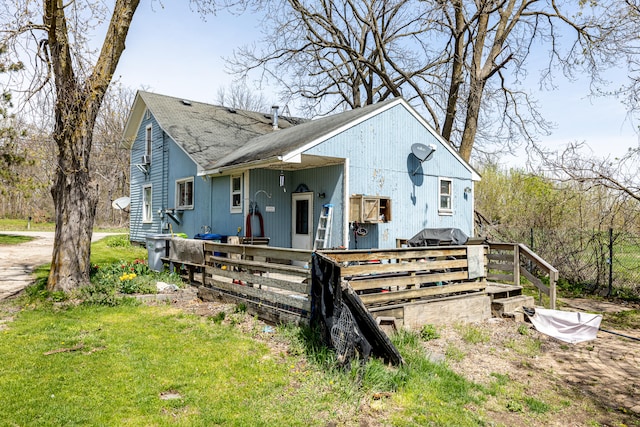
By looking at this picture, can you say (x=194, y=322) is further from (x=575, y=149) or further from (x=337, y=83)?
(x=337, y=83)

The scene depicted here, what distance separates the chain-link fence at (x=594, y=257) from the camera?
10.1 m

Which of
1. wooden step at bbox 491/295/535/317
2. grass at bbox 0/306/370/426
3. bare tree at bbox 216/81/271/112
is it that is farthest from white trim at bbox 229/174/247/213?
bare tree at bbox 216/81/271/112

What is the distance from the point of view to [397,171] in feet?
41.5

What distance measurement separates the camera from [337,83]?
76.9 ft

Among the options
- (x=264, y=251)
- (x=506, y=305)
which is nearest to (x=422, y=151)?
(x=506, y=305)

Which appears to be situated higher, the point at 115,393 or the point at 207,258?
the point at 207,258

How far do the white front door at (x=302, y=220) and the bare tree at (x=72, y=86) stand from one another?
5.90 m

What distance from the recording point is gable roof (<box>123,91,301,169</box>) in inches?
611

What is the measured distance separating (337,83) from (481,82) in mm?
8384

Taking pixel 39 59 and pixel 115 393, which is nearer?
pixel 115 393

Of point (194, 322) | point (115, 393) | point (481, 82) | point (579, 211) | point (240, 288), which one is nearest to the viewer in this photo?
point (115, 393)

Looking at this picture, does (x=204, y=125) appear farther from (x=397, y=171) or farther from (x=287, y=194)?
(x=397, y=171)

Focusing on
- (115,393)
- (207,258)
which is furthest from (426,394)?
(207,258)

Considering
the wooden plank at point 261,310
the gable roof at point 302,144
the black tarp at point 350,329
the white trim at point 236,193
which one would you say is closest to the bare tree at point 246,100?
the gable roof at point 302,144
